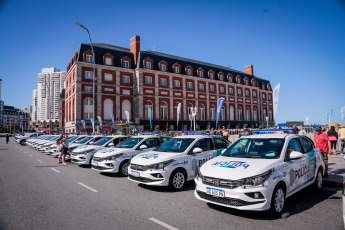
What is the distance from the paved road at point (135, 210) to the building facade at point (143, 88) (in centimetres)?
2370

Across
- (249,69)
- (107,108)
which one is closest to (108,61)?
(107,108)

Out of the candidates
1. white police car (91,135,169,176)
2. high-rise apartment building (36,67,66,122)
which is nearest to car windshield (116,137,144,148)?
white police car (91,135,169,176)

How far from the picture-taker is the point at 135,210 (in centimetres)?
462

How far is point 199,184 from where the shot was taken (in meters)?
4.58

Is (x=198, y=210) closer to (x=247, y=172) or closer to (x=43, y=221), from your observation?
(x=247, y=172)

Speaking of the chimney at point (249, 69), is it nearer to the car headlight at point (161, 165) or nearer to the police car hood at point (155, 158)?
the police car hood at point (155, 158)

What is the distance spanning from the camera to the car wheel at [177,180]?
613 centimetres

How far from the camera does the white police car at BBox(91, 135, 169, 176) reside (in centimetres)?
820

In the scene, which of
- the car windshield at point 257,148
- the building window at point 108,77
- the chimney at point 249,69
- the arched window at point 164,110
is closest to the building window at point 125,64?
the building window at point 108,77

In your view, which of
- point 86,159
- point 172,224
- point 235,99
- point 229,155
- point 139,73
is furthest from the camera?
point 235,99

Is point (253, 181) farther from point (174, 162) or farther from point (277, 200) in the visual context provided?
point (174, 162)

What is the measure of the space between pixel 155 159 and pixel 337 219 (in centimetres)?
433

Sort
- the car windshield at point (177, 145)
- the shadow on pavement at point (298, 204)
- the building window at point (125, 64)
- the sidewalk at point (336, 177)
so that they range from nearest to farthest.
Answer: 1. the shadow on pavement at point (298, 204)
2. the sidewalk at point (336, 177)
3. the car windshield at point (177, 145)
4. the building window at point (125, 64)

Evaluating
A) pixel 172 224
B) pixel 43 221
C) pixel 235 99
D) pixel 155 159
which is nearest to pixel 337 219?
pixel 172 224
